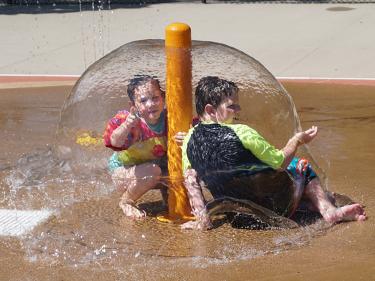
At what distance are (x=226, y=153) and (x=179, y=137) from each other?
13.4 inches

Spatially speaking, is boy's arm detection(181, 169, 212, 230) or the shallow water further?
boy's arm detection(181, 169, 212, 230)

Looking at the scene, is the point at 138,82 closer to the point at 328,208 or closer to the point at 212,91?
the point at 212,91

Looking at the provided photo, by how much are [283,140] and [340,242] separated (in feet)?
2.69

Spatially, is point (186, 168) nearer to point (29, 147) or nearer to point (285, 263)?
point (285, 263)

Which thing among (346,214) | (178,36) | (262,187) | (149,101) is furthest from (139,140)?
(346,214)

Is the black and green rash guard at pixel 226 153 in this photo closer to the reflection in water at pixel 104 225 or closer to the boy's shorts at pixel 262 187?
the boy's shorts at pixel 262 187

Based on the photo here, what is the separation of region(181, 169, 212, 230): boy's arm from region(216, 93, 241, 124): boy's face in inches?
14.3

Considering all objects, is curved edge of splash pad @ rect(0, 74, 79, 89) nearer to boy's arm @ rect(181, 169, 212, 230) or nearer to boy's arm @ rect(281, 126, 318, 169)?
boy's arm @ rect(181, 169, 212, 230)

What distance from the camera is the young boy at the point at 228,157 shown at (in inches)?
190

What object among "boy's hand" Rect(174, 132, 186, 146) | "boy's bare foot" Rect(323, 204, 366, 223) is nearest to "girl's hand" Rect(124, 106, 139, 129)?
"boy's hand" Rect(174, 132, 186, 146)

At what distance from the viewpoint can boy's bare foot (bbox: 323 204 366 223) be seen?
5074 mm

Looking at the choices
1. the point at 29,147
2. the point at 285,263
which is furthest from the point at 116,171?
the point at 29,147

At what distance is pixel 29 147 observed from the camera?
7148mm

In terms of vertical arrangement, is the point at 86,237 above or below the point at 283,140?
below
